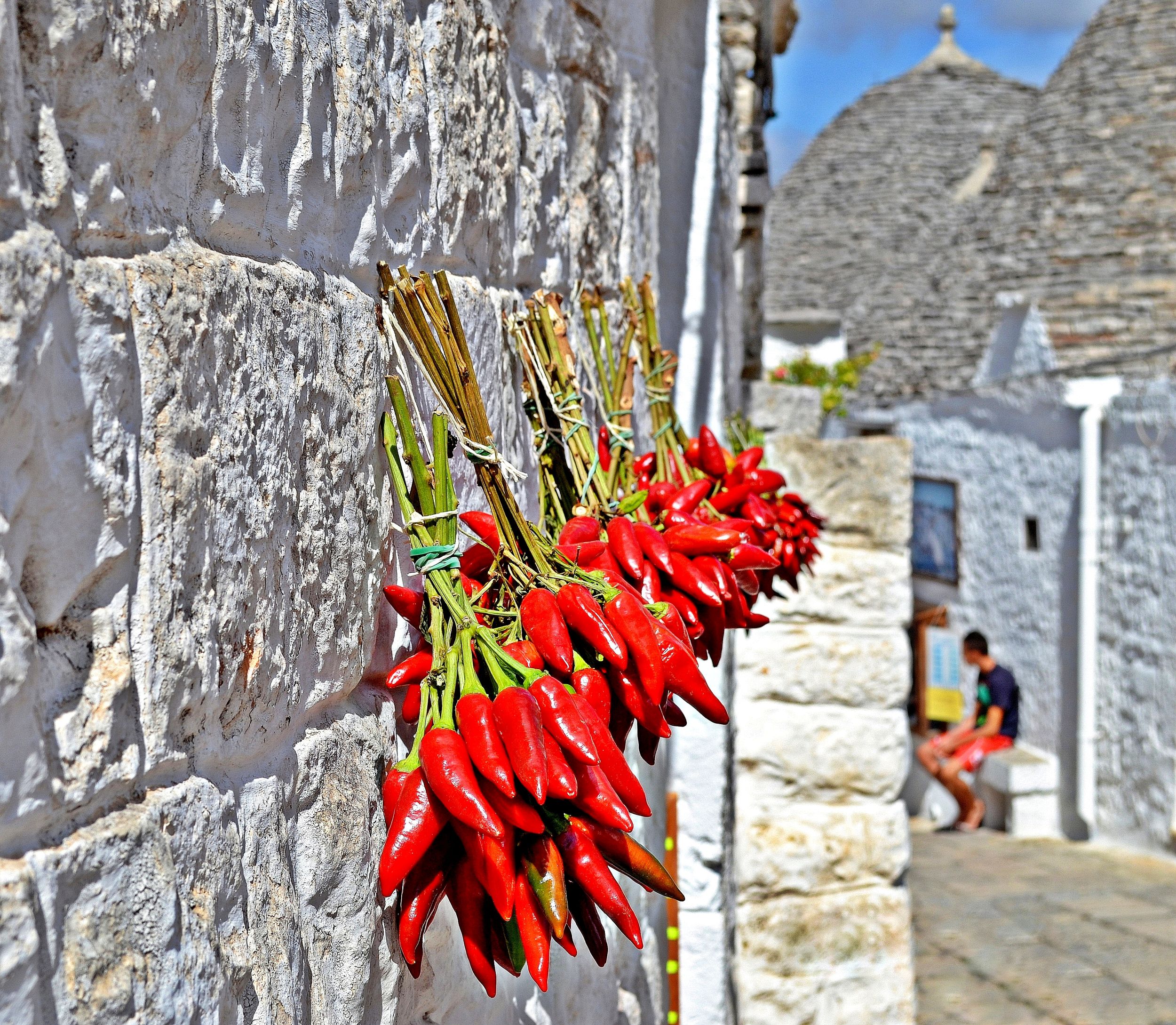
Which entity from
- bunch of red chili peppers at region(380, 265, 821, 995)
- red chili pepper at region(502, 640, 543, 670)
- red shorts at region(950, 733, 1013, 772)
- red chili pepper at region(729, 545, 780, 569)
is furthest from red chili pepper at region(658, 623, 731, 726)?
red shorts at region(950, 733, 1013, 772)

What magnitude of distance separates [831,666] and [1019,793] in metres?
5.43

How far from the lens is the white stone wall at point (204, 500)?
543mm

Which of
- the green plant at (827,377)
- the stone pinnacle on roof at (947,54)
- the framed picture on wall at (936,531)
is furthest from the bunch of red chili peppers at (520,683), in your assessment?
the stone pinnacle on roof at (947,54)

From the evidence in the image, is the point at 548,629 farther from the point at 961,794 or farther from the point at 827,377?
the point at 827,377

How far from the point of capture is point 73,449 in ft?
→ 1.87

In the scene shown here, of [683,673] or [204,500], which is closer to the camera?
[204,500]

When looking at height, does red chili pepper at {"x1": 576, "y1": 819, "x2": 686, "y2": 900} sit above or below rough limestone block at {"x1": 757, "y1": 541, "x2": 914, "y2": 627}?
below

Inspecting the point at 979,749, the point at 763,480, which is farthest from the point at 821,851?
the point at 979,749

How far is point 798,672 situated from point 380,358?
9.34ft

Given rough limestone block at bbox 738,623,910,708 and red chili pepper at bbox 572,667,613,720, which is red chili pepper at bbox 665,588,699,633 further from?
rough limestone block at bbox 738,623,910,708

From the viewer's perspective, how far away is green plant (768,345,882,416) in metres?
8.98

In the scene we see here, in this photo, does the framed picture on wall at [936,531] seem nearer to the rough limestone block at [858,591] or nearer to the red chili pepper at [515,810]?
the rough limestone block at [858,591]

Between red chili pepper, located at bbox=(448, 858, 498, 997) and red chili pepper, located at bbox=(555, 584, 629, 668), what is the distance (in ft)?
0.64

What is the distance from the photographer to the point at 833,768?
3.49 meters
